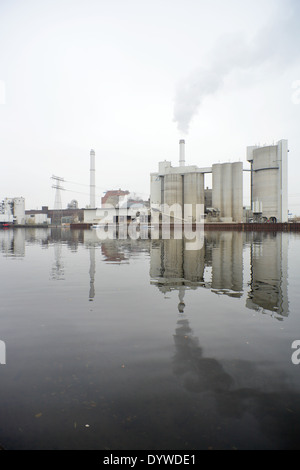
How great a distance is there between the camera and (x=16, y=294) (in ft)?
33.0

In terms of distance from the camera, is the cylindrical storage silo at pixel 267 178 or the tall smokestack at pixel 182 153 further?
the tall smokestack at pixel 182 153

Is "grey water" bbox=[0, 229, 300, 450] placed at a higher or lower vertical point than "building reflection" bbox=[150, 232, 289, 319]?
lower

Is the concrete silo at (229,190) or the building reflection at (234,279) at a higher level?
the concrete silo at (229,190)

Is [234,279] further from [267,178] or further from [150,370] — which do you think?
[267,178]

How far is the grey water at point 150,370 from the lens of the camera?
3.29 m

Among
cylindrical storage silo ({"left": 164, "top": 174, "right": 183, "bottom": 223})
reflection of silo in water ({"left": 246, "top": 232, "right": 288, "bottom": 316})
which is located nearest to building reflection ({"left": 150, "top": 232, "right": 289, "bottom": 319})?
reflection of silo in water ({"left": 246, "top": 232, "right": 288, "bottom": 316})

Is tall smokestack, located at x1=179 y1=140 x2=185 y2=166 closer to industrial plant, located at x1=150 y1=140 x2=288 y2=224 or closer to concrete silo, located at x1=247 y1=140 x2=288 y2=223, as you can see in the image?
industrial plant, located at x1=150 y1=140 x2=288 y2=224

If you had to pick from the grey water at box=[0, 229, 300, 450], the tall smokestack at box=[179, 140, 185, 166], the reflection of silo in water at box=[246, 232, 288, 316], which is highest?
the tall smokestack at box=[179, 140, 185, 166]

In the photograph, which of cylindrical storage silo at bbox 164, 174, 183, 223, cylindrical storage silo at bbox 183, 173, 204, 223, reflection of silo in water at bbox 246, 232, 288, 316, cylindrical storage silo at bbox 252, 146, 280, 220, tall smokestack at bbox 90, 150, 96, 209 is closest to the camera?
reflection of silo in water at bbox 246, 232, 288, 316

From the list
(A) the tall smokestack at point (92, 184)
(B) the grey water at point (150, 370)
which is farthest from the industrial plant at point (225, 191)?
(B) the grey water at point (150, 370)

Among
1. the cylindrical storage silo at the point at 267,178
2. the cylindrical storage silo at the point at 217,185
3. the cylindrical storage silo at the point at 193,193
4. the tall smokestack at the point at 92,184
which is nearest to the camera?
the cylindrical storage silo at the point at 267,178

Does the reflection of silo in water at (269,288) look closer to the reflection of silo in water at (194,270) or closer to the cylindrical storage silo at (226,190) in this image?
the reflection of silo in water at (194,270)

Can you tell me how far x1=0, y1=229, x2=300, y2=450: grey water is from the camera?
10.8ft
